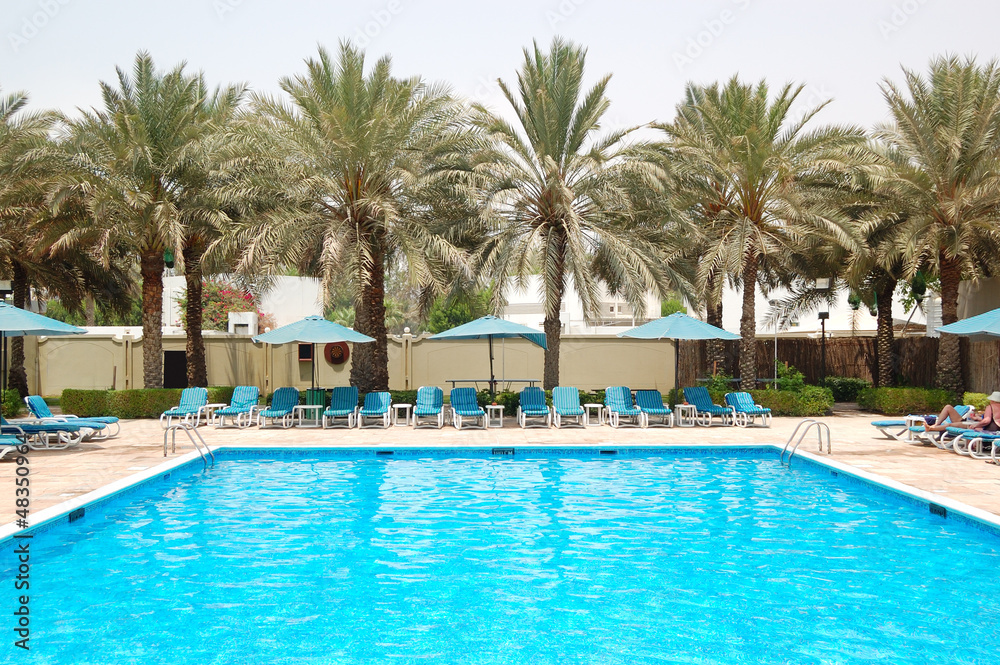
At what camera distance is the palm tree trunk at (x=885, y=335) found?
20.8 m

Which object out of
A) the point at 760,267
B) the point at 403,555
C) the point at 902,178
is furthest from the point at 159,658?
the point at 760,267

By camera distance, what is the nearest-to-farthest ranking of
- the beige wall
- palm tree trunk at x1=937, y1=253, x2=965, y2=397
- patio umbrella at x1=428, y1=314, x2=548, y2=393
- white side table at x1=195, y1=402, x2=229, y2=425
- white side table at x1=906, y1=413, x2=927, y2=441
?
white side table at x1=906, y1=413, x2=927, y2=441
patio umbrella at x1=428, y1=314, x2=548, y2=393
white side table at x1=195, y1=402, x2=229, y2=425
palm tree trunk at x1=937, y1=253, x2=965, y2=397
the beige wall

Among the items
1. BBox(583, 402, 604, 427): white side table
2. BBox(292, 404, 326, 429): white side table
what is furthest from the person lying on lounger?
BBox(292, 404, 326, 429): white side table

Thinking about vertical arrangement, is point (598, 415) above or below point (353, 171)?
below

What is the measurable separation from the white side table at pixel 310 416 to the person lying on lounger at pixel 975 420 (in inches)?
456

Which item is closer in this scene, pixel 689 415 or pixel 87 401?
pixel 689 415

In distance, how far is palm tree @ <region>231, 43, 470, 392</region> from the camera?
656 inches

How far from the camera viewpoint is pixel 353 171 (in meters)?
17.3

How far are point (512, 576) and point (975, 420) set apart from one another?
970cm

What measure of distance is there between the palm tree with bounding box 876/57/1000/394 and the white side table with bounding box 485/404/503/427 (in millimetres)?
9406

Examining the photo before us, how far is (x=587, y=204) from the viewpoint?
1888cm

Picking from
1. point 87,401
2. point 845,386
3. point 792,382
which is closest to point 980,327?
point 792,382

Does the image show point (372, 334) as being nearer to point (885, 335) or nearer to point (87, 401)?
point (87, 401)

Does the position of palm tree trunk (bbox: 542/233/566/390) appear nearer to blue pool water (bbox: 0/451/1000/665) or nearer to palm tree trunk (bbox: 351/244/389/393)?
palm tree trunk (bbox: 351/244/389/393)
